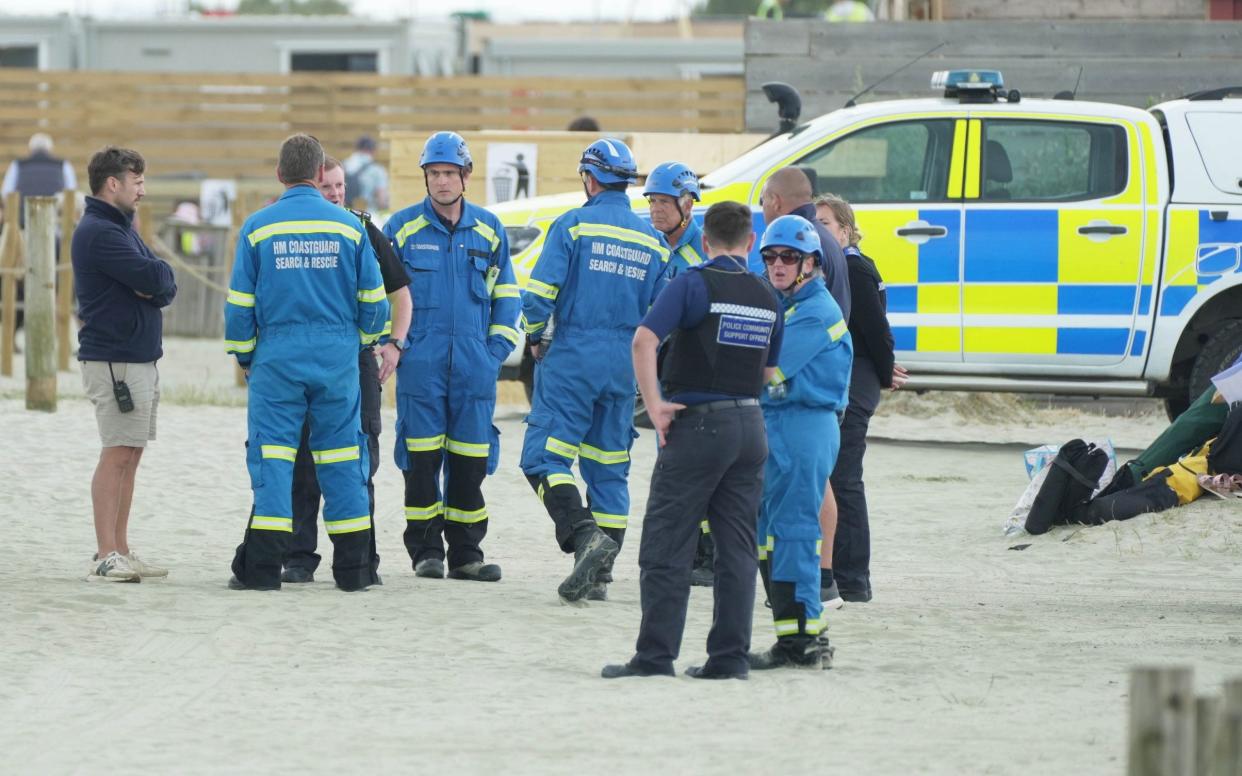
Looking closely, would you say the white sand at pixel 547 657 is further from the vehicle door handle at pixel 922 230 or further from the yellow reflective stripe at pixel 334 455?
the vehicle door handle at pixel 922 230

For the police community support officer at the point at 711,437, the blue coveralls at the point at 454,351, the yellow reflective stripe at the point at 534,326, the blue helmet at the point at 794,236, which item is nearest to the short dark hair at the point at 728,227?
the police community support officer at the point at 711,437

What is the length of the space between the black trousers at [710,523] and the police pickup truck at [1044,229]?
18.4 ft

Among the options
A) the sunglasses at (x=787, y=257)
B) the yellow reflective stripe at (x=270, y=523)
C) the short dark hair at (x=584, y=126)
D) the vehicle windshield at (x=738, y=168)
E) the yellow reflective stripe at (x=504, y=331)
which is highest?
the short dark hair at (x=584, y=126)

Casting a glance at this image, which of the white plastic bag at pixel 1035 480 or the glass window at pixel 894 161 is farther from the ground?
the glass window at pixel 894 161

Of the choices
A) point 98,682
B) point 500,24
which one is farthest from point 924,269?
point 500,24

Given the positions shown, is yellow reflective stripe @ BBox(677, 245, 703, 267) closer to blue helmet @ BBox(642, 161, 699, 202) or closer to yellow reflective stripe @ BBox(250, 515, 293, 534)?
blue helmet @ BBox(642, 161, 699, 202)

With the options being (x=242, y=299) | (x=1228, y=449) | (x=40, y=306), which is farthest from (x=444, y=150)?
(x=40, y=306)

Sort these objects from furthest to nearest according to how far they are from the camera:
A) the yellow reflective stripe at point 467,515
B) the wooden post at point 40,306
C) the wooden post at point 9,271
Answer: the wooden post at point 9,271
the wooden post at point 40,306
the yellow reflective stripe at point 467,515

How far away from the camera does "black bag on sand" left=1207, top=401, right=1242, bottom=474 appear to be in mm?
9797

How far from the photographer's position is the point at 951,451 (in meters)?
13.1

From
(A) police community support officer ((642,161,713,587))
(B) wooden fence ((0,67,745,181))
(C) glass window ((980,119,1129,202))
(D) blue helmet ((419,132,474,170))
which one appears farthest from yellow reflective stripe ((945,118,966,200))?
(B) wooden fence ((0,67,745,181))

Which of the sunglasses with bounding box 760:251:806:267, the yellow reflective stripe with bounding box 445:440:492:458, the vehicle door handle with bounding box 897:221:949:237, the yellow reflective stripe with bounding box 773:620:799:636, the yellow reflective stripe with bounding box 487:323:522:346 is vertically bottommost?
the yellow reflective stripe with bounding box 773:620:799:636

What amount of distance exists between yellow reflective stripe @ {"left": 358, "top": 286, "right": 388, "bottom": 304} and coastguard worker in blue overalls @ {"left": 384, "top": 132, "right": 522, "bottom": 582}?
45 centimetres

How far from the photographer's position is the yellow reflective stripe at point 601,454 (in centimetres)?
802
